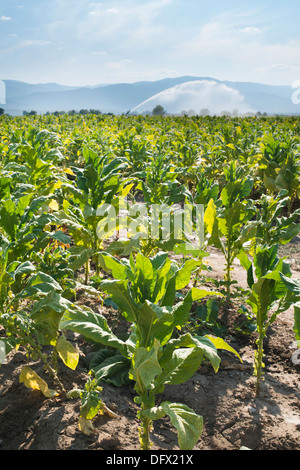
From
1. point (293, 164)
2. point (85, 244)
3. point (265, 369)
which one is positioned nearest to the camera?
point (265, 369)

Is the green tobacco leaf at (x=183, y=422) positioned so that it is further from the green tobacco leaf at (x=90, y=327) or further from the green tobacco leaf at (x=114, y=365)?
the green tobacco leaf at (x=114, y=365)

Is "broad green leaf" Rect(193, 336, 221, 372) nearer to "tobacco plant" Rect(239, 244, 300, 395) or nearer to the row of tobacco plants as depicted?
the row of tobacco plants

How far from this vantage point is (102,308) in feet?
11.0

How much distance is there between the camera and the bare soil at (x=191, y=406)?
2.02m

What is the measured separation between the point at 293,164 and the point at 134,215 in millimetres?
3682

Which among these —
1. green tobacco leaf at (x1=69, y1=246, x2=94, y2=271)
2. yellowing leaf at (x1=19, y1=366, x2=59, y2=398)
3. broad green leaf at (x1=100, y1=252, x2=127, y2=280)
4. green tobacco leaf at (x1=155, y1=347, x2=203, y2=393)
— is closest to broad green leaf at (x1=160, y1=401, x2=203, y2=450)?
green tobacco leaf at (x1=155, y1=347, x2=203, y2=393)

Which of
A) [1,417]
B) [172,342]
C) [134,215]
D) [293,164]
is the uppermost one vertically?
[293,164]

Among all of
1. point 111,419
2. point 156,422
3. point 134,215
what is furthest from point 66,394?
point 134,215

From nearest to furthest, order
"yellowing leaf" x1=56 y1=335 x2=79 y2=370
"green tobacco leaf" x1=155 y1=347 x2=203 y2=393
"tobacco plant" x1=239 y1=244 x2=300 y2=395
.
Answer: "green tobacco leaf" x1=155 y1=347 x2=203 y2=393 → "yellowing leaf" x1=56 y1=335 x2=79 y2=370 → "tobacco plant" x1=239 y1=244 x2=300 y2=395

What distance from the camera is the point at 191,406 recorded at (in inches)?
94.0

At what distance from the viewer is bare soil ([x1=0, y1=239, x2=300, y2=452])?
2.02 metres

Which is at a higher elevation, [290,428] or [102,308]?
[102,308]

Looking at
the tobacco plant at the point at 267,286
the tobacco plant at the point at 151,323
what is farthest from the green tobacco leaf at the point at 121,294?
the tobacco plant at the point at 267,286
